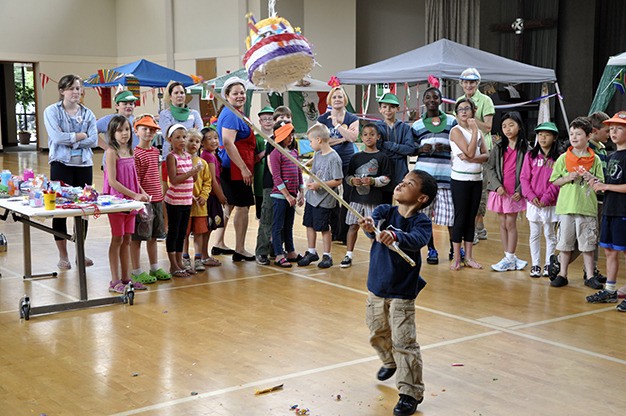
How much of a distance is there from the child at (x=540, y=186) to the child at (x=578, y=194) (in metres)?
0.34

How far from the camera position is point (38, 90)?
25438mm

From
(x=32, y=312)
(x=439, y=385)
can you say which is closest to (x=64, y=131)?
(x=32, y=312)

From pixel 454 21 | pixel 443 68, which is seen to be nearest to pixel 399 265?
pixel 443 68

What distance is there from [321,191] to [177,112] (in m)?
1.83

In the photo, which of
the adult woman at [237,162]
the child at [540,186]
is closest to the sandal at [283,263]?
the adult woman at [237,162]

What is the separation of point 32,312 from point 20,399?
5.56 ft

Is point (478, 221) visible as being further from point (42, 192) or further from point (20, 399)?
point (20, 399)

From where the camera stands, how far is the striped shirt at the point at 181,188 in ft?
22.2

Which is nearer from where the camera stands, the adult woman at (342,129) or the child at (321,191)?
the child at (321,191)

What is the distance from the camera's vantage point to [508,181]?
23.7 ft

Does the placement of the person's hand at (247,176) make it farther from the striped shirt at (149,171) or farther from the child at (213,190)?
the striped shirt at (149,171)

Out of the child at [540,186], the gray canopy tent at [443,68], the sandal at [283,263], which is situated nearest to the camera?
the child at [540,186]

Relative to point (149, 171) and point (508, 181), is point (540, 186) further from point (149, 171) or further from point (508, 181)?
point (149, 171)

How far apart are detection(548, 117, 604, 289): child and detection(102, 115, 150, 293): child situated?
3.41 meters
